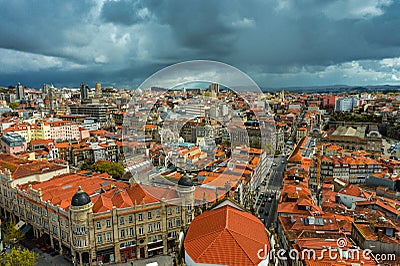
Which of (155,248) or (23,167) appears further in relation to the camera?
(23,167)

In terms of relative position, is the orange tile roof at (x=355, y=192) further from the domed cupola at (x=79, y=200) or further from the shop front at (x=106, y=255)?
the domed cupola at (x=79, y=200)

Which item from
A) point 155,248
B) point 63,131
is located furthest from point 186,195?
point 63,131

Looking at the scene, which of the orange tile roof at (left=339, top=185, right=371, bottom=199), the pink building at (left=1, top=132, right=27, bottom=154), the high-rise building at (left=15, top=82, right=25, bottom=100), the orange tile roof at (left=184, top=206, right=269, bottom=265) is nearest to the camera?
the orange tile roof at (left=184, top=206, right=269, bottom=265)

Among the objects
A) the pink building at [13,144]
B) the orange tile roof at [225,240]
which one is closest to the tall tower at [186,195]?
the orange tile roof at [225,240]

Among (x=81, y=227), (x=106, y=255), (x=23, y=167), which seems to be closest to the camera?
(x=81, y=227)

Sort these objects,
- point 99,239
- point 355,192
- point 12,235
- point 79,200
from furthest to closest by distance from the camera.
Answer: point 355,192 → point 12,235 → point 99,239 → point 79,200

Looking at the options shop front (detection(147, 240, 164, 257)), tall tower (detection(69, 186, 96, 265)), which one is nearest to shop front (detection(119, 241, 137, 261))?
shop front (detection(147, 240, 164, 257))

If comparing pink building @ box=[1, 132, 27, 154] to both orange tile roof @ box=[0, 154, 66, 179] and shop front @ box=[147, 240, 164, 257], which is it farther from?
shop front @ box=[147, 240, 164, 257]

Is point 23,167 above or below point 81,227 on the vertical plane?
above

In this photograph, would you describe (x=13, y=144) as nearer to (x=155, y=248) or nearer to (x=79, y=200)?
(x=79, y=200)
